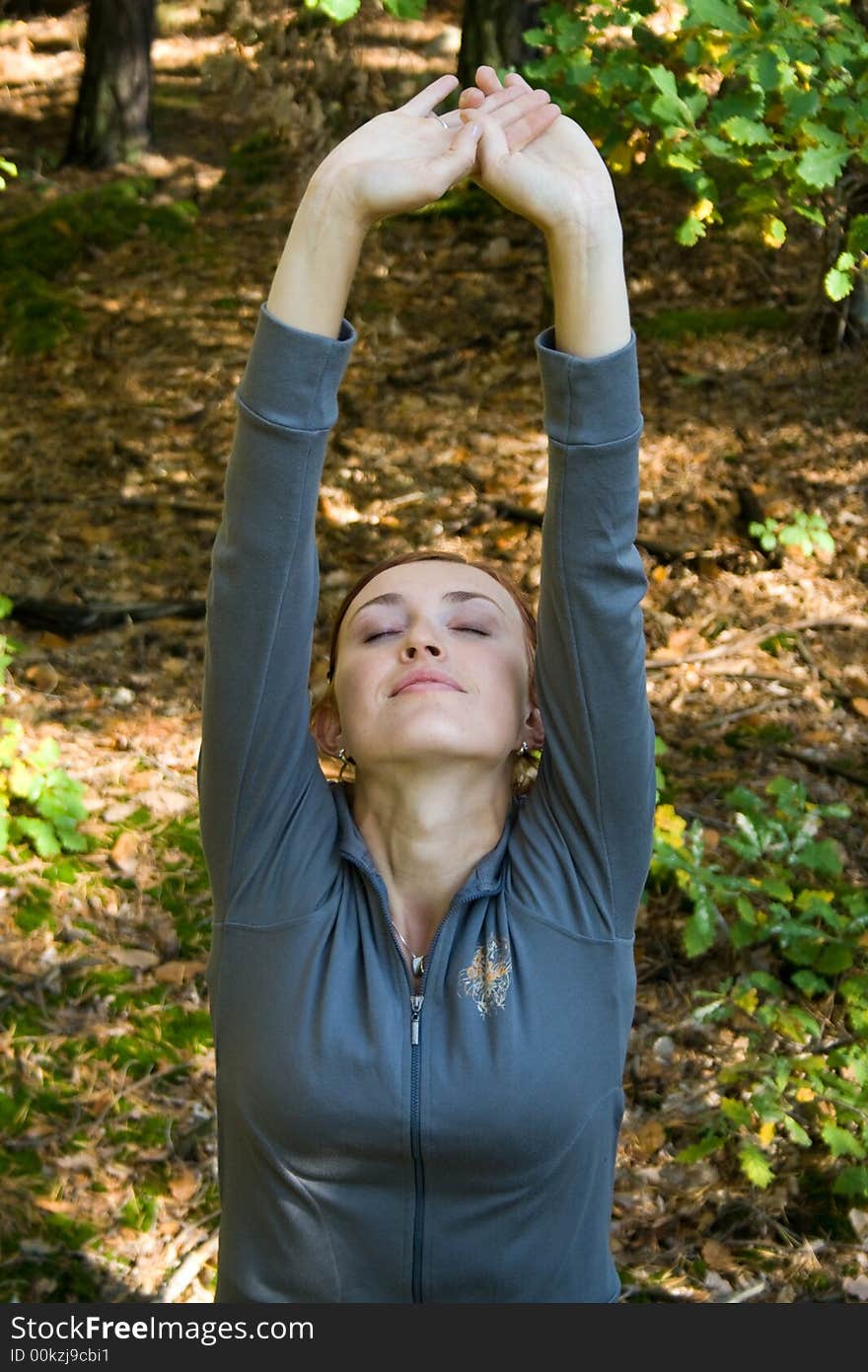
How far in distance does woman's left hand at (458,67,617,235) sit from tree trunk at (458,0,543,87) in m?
6.93

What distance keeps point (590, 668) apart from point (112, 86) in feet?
30.6

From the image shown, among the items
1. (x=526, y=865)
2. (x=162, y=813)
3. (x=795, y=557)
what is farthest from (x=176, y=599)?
(x=526, y=865)

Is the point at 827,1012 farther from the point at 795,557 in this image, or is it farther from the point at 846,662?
the point at 795,557

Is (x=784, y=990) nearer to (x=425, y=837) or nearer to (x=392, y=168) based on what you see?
(x=425, y=837)

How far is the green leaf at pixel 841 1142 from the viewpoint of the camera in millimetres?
3152

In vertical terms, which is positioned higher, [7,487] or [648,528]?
[648,528]

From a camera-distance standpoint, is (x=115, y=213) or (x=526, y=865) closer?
(x=526, y=865)

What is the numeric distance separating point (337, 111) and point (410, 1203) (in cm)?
499

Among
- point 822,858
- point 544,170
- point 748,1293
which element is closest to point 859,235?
point 822,858

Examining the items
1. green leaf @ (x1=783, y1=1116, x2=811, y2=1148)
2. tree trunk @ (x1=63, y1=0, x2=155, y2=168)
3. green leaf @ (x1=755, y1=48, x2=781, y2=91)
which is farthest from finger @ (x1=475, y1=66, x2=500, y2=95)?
tree trunk @ (x1=63, y1=0, x2=155, y2=168)

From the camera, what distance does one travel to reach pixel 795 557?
557 cm

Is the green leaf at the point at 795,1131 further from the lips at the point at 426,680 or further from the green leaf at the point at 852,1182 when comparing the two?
the lips at the point at 426,680

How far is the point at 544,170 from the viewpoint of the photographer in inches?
71.7

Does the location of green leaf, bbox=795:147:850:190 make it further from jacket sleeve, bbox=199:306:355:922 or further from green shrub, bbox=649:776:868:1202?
jacket sleeve, bbox=199:306:355:922
